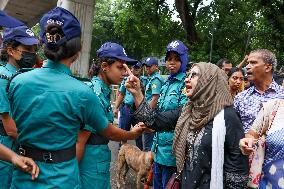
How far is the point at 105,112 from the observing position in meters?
3.13

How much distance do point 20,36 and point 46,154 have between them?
164 cm

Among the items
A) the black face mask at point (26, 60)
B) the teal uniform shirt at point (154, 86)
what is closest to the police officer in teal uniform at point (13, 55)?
the black face mask at point (26, 60)

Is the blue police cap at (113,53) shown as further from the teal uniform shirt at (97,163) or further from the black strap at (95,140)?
the black strap at (95,140)

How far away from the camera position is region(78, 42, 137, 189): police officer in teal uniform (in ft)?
10.4

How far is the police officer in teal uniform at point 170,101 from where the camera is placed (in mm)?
4152

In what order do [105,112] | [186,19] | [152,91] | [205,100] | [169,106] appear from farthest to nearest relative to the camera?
[186,19]
[152,91]
[169,106]
[105,112]
[205,100]

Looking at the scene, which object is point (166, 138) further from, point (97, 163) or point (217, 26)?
point (217, 26)

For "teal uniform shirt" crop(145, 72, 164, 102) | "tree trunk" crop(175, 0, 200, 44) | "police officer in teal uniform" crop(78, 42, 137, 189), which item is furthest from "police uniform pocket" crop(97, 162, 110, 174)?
"tree trunk" crop(175, 0, 200, 44)

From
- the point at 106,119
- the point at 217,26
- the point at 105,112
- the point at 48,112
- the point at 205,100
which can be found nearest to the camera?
the point at 48,112

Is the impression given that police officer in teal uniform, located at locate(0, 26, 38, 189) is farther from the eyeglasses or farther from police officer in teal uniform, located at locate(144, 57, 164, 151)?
police officer in teal uniform, located at locate(144, 57, 164, 151)

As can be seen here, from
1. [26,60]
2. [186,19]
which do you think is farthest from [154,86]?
[186,19]

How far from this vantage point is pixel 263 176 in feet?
9.61

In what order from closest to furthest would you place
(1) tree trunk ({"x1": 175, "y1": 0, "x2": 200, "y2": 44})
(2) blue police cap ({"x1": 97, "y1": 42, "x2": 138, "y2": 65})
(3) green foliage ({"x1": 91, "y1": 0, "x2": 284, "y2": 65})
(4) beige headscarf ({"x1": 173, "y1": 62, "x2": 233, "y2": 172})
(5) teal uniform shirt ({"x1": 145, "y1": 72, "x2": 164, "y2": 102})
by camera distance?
(4) beige headscarf ({"x1": 173, "y1": 62, "x2": 233, "y2": 172})
(2) blue police cap ({"x1": 97, "y1": 42, "x2": 138, "y2": 65})
(5) teal uniform shirt ({"x1": 145, "y1": 72, "x2": 164, "y2": 102})
(3) green foliage ({"x1": 91, "y1": 0, "x2": 284, "y2": 65})
(1) tree trunk ({"x1": 175, "y1": 0, "x2": 200, "y2": 44})

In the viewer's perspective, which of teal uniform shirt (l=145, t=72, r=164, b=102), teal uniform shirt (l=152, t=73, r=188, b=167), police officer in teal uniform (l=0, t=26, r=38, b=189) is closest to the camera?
police officer in teal uniform (l=0, t=26, r=38, b=189)
